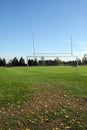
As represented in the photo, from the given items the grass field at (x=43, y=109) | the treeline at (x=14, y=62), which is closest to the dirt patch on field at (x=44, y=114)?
the grass field at (x=43, y=109)

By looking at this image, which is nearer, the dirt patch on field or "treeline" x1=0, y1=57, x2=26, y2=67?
the dirt patch on field

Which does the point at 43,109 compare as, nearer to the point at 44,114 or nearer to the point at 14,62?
the point at 44,114

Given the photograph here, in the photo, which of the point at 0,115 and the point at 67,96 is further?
the point at 67,96

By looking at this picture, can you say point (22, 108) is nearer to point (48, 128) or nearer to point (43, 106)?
point (43, 106)

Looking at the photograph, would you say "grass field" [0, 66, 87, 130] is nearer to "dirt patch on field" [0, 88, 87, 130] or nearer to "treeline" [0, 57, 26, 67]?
"dirt patch on field" [0, 88, 87, 130]

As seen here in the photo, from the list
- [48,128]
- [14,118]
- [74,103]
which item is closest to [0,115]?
[14,118]

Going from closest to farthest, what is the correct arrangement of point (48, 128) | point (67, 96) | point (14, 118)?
point (48, 128), point (14, 118), point (67, 96)

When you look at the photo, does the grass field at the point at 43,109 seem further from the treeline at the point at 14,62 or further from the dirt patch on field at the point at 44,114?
the treeline at the point at 14,62

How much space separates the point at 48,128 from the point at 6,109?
238cm

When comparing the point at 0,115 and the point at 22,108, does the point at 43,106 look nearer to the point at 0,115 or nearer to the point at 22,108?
the point at 22,108

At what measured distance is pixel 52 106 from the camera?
1091 centimetres

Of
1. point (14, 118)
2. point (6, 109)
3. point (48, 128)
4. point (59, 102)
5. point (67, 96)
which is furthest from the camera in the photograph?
point (67, 96)

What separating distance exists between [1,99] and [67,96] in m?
3.20

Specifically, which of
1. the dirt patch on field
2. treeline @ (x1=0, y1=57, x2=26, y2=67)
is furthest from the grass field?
treeline @ (x1=0, y1=57, x2=26, y2=67)
